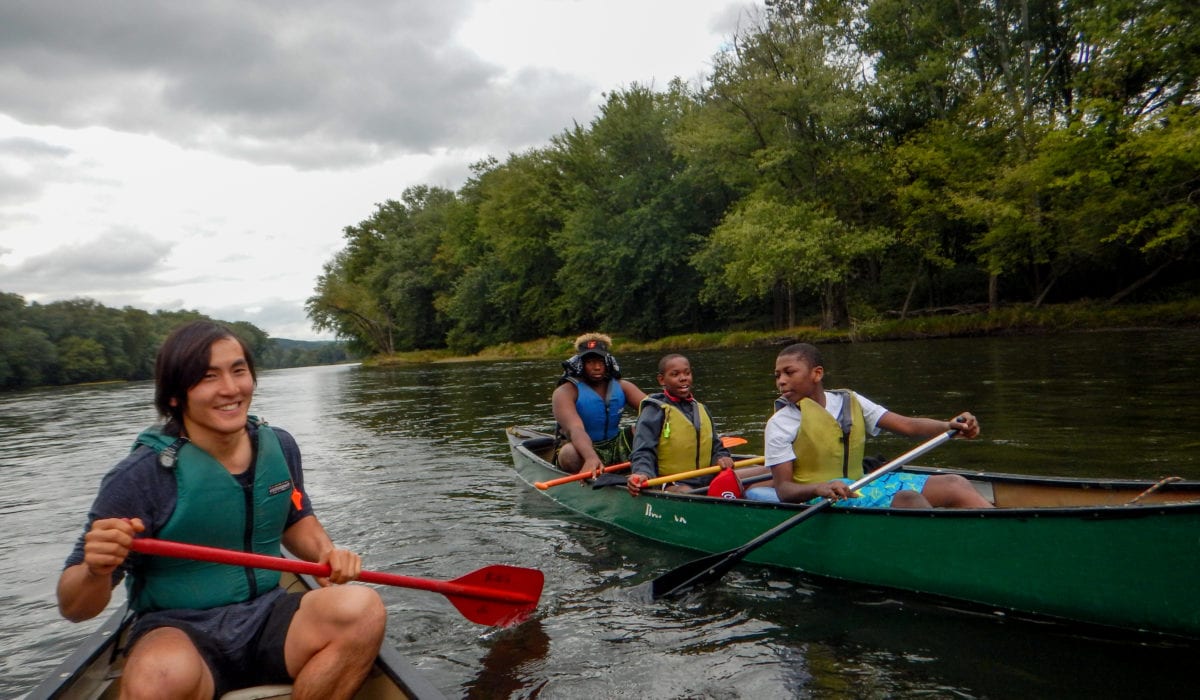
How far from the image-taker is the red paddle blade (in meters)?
3.60

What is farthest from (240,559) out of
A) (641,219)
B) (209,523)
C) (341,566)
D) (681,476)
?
(641,219)

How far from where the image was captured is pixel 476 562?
17.4 ft

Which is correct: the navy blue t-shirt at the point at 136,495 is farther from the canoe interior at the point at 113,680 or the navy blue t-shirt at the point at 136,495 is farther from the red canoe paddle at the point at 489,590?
the red canoe paddle at the point at 489,590

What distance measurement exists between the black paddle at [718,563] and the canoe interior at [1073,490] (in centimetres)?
55

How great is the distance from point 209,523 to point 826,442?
3.36 meters

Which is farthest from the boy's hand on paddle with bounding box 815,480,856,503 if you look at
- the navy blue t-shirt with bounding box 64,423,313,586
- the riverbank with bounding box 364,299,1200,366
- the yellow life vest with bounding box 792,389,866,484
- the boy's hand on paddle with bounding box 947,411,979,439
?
the riverbank with bounding box 364,299,1200,366

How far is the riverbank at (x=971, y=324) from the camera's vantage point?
18.9m

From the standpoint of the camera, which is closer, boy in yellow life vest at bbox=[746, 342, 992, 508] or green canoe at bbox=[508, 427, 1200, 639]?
green canoe at bbox=[508, 427, 1200, 639]

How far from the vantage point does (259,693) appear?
232 centimetres

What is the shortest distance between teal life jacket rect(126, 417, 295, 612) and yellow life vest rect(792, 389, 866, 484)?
2986 millimetres

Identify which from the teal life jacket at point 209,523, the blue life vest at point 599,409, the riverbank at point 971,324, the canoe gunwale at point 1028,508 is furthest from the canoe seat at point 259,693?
the riverbank at point 971,324

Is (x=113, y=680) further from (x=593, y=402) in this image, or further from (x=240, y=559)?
(x=593, y=402)

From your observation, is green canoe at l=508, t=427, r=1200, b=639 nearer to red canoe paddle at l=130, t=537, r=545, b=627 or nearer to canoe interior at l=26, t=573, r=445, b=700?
red canoe paddle at l=130, t=537, r=545, b=627

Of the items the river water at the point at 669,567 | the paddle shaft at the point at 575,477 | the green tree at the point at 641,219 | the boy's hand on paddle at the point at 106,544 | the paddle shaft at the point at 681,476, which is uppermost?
the green tree at the point at 641,219
